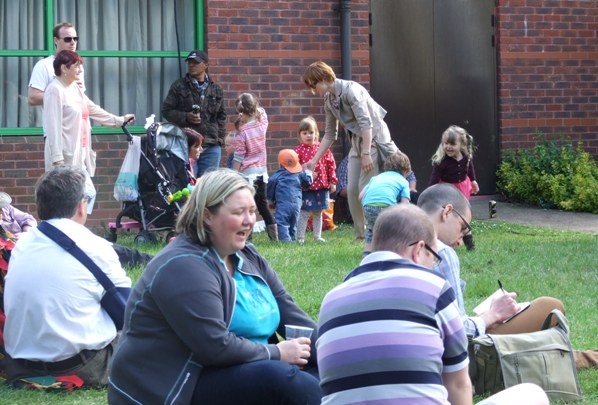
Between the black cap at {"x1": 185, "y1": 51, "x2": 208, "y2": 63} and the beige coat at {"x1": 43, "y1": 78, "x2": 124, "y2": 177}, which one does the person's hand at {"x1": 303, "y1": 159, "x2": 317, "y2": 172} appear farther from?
the beige coat at {"x1": 43, "y1": 78, "x2": 124, "y2": 177}

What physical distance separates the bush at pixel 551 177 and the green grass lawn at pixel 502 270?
1889mm

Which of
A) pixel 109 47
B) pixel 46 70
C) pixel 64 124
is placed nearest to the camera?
pixel 64 124

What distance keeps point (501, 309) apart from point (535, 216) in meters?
8.72

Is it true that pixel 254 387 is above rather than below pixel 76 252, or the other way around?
below

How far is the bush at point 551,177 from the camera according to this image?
14938mm

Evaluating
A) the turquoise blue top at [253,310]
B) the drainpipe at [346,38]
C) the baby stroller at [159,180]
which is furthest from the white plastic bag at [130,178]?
the turquoise blue top at [253,310]

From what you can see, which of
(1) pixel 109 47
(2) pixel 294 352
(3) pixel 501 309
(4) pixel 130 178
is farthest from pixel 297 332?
(1) pixel 109 47

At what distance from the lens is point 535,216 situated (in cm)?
1457

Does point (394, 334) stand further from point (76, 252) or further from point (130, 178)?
point (130, 178)

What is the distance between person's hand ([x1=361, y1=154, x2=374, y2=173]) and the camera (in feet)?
38.8

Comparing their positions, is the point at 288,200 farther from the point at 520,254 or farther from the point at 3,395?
the point at 3,395

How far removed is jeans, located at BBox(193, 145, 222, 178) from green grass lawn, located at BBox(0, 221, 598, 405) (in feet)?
3.21

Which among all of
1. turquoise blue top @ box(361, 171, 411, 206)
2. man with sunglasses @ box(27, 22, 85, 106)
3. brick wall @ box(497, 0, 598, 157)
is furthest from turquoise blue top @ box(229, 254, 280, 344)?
brick wall @ box(497, 0, 598, 157)

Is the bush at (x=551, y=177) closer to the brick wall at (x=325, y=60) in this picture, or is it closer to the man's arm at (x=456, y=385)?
the brick wall at (x=325, y=60)
